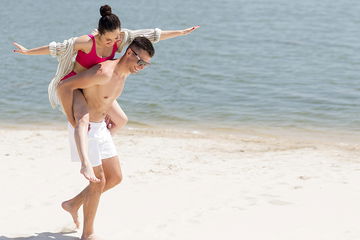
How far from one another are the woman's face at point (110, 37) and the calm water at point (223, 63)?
6.65m

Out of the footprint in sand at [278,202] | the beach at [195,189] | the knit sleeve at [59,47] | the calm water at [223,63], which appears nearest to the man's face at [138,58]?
the knit sleeve at [59,47]

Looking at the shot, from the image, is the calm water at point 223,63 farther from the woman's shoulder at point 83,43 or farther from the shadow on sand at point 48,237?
the woman's shoulder at point 83,43

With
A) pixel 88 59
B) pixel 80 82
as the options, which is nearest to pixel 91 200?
pixel 80 82

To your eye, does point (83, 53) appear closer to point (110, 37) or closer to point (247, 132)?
point (110, 37)

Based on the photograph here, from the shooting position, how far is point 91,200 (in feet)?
18.2

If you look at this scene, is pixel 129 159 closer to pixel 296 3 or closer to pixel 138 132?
pixel 138 132

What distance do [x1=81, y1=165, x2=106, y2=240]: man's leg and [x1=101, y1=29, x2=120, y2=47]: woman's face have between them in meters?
1.02

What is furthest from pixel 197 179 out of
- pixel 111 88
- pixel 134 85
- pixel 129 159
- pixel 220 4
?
pixel 220 4

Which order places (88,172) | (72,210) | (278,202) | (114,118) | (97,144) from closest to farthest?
(88,172) → (97,144) → (114,118) → (72,210) → (278,202)

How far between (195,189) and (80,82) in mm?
2663

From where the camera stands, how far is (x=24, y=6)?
2434 centimetres

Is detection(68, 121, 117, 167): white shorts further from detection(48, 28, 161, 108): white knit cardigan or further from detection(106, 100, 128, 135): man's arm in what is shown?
detection(48, 28, 161, 108): white knit cardigan

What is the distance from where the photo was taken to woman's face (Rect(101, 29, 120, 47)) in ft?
16.9

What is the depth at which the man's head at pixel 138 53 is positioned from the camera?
206 inches
